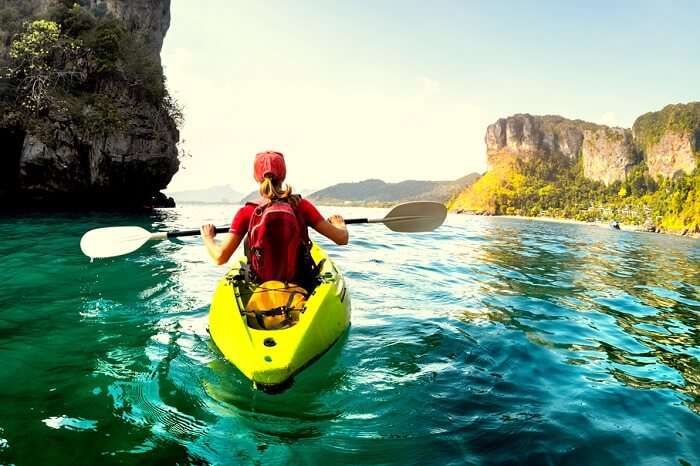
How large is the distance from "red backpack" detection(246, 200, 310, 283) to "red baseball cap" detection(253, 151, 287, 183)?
26cm

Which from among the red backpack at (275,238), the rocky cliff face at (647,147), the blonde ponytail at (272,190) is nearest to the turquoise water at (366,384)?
the red backpack at (275,238)

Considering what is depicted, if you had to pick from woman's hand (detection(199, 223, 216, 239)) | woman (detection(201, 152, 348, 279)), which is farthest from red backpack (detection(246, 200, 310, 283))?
woman's hand (detection(199, 223, 216, 239))

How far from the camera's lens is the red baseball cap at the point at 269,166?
4062mm

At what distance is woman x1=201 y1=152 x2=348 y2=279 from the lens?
4051mm

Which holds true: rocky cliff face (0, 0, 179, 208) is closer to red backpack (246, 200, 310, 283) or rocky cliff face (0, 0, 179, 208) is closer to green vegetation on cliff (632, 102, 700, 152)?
red backpack (246, 200, 310, 283)

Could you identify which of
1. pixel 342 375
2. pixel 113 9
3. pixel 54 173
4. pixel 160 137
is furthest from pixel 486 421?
pixel 113 9

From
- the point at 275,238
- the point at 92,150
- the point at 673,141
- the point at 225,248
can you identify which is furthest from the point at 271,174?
the point at 673,141

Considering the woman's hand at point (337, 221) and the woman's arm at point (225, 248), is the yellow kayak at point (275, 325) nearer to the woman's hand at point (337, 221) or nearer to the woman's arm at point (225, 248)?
the woman's arm at point (225, 248)

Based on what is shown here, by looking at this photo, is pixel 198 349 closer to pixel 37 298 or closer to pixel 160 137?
pixel 37 298

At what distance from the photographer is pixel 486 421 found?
3178 mm

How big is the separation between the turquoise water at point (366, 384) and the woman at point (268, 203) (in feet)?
3.74

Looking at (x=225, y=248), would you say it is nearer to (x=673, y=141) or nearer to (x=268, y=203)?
(x=268, y=203)

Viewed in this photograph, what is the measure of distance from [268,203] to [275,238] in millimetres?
360

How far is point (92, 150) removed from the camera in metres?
22.8
